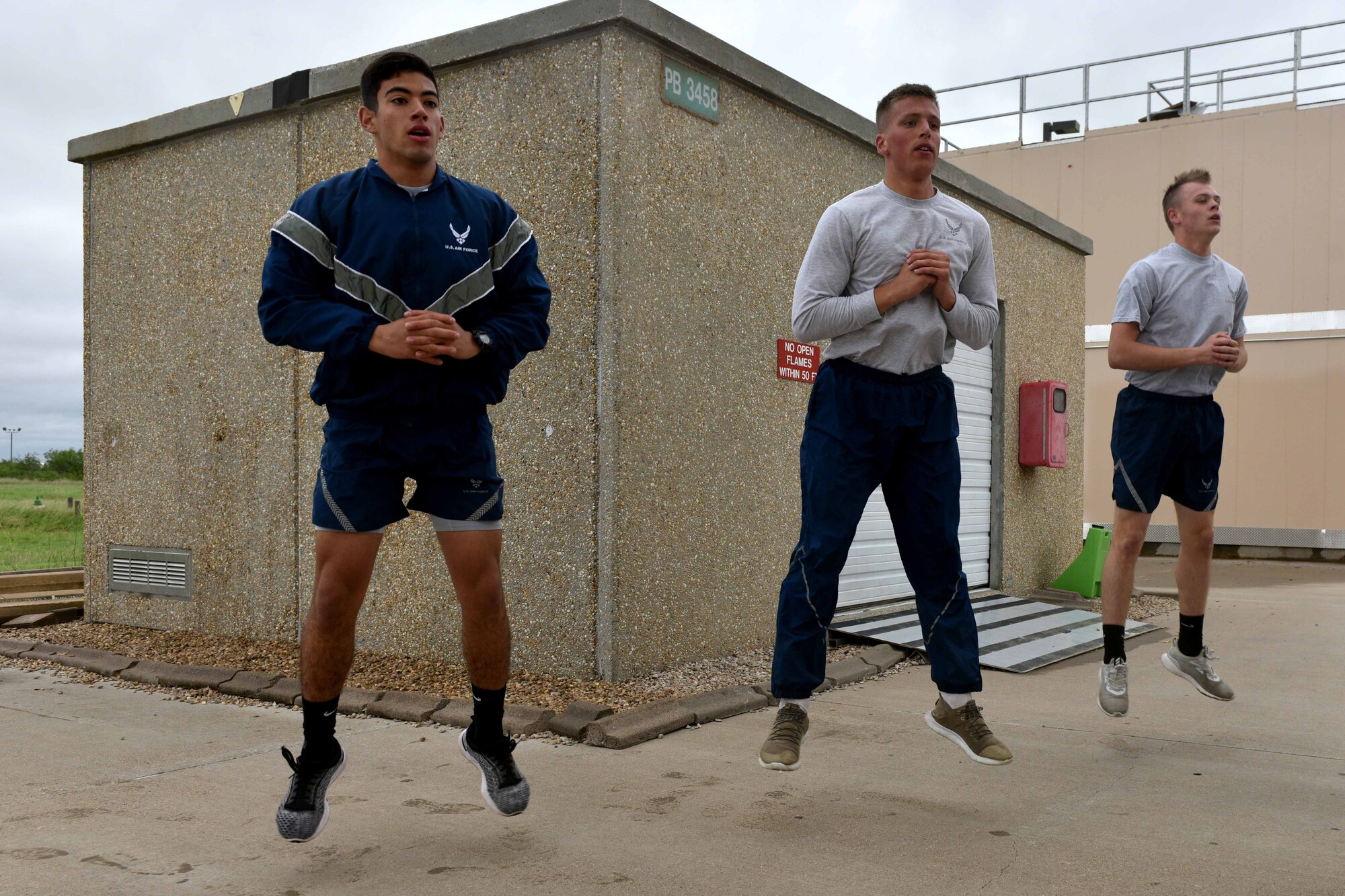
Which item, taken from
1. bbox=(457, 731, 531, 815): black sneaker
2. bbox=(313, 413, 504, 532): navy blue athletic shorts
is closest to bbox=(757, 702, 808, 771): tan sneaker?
bbox=(457, 731, 531, 815): black sneaker

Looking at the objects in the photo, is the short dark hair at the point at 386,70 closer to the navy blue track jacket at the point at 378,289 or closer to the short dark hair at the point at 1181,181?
the navy blue track jacket at the point at 378,289

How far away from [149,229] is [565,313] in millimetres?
3242

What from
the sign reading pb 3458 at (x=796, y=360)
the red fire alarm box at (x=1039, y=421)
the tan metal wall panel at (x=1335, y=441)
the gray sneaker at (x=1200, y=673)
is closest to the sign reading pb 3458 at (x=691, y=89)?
the sign reading pb 3458 at (x=796, y=360)

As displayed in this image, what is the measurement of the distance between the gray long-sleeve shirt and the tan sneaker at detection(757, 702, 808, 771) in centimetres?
108

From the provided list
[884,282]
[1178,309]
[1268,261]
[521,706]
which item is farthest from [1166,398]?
[1268,261]

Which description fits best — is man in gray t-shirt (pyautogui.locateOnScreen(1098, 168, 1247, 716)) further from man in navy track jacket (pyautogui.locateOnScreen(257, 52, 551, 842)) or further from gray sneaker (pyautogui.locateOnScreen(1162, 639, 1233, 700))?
man in navy track jacket (pyautogui.locateOnScreen(257, 52, 551, 842))

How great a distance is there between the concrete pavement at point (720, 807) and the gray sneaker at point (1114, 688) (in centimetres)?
9

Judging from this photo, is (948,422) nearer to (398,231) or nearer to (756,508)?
(398,231)

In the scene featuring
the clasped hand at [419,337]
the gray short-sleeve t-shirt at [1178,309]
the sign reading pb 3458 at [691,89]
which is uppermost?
the sign reading pb 3458 at [691,89]

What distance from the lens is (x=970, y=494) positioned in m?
8.63

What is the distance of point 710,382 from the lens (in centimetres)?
537

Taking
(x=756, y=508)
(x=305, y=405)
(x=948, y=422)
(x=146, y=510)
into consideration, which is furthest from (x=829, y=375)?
(x=146, y=510)

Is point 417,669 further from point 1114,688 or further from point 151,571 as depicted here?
point 1114,688

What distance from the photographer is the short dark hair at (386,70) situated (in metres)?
2.90
